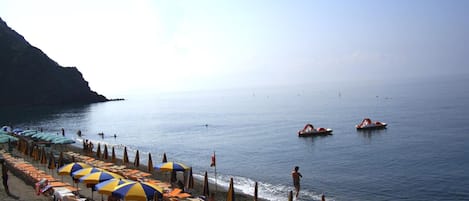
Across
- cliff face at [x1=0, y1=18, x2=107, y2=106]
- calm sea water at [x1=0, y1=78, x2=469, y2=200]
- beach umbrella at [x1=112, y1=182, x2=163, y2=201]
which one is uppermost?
cliff face at [x1=0, y1=18, x2=107, y2=106]

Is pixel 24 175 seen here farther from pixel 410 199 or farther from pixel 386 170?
pixel 386 170

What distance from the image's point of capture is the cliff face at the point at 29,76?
164 m

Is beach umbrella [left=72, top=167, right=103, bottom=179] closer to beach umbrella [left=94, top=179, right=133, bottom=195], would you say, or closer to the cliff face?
beach umbrella [left=94, top=179, right=133, bottom=195]

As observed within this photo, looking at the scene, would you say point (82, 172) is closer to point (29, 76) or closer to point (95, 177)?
point (95, 177)

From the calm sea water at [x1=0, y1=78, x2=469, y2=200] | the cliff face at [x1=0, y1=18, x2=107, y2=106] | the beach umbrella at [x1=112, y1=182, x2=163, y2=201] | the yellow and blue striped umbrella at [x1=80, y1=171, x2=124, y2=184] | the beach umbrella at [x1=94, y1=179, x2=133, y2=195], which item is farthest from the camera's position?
the cliff face at [x1=0, y1=18, x2=107, y2=106]

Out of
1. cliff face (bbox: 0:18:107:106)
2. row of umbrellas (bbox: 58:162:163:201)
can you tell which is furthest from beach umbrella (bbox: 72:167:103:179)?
cliff face (bbox: 0:18:107:106)

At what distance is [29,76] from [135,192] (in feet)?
570

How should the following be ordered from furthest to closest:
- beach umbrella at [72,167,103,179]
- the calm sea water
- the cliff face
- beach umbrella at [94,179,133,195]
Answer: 1. the cliff face
2. the calm sea water
3. beach umbrella at [72,167,103,179]
4. beach umbrella at [94,179,133,195]

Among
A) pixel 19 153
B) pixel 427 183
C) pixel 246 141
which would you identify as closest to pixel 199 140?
pixel 246 141

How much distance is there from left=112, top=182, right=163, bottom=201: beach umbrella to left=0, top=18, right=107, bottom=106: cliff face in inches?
6587

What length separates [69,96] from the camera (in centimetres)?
18538

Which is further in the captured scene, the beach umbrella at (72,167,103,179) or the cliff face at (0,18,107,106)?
the cliff face at (0,18,107,106)

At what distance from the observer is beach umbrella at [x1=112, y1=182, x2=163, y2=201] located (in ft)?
55.2

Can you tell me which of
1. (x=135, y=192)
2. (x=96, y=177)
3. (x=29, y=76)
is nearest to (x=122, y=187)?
(x=135, y=192)
